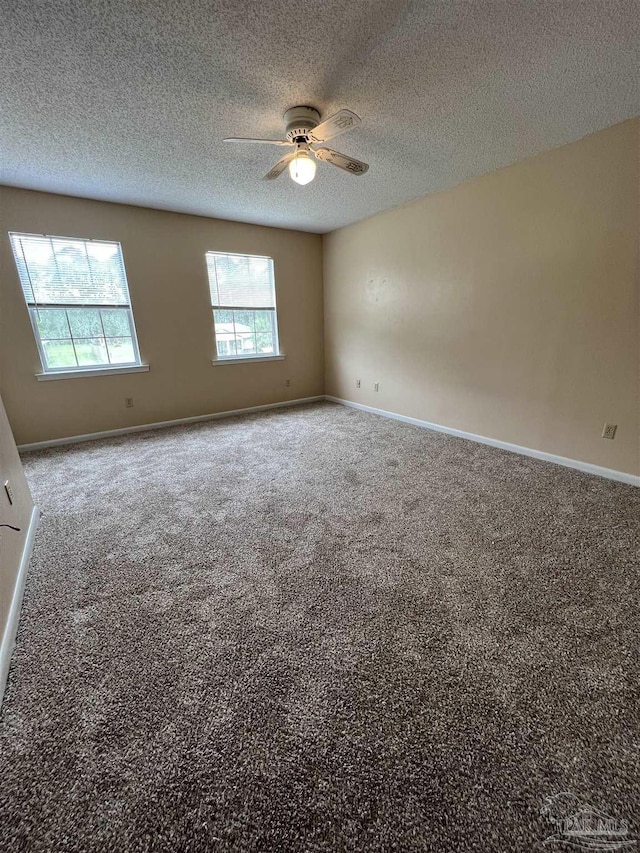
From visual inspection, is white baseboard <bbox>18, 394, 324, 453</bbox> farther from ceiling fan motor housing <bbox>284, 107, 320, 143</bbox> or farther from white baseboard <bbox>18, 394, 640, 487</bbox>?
ceiling fan motor housing <bbox>284, 107, 320, 143</bbox>

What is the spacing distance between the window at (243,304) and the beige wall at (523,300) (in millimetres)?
1324

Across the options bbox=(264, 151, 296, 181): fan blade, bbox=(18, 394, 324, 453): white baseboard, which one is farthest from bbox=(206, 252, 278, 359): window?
bbox=(264, 151, 296, 181): fan blade

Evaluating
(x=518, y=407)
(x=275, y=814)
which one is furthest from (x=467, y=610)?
(x=518, y=407)

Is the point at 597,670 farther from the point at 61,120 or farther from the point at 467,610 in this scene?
the point at 61,120

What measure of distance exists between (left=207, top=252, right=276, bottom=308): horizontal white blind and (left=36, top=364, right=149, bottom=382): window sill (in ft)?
4.03

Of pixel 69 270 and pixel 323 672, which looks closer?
pixel 323 672

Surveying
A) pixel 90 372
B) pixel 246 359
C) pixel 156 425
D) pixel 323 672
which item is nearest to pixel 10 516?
pixel 323 672

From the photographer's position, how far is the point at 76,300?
136 inches

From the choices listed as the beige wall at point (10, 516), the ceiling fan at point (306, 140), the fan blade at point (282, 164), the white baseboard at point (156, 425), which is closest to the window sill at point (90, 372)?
the white baseboard at point (156, 425)

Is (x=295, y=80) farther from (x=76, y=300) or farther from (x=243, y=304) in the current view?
(x=76, y=300)

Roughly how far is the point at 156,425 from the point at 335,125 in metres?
3.54

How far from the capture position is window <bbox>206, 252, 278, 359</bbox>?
427 centimetres

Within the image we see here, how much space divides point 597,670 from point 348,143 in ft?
10.9

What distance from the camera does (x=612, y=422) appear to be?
261 centimetres
